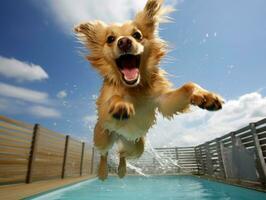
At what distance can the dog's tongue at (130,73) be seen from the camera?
206 centimetres

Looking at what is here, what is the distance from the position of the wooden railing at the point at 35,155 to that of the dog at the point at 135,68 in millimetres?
4577

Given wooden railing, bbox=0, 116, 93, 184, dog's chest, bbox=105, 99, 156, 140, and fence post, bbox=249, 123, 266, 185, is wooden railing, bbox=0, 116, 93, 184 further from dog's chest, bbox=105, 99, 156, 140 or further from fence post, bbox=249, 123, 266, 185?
fence post, bbox=249, 123, 266, 185

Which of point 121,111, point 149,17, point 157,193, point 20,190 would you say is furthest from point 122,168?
point 157,193

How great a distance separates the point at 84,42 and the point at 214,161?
34.0 ft

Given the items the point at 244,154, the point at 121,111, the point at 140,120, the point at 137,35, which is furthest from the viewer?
the point at 244,154

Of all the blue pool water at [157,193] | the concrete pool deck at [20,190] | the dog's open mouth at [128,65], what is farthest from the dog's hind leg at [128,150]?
the blue pool water at [157,193]

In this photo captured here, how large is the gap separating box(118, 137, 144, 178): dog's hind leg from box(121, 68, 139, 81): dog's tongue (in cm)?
113

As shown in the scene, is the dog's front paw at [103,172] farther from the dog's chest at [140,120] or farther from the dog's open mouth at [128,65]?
the dog's open mouth at [128,65]

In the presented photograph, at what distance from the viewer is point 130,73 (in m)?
2.12

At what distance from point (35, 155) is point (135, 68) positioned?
6.55 meters

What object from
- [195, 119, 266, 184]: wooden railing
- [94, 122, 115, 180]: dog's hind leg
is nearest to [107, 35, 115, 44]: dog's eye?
[94, 122, 115, 180]: dog's hind leg

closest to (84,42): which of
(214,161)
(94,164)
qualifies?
(214,161)

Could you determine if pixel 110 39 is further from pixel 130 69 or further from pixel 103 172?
pixel 103 172

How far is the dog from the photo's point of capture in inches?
86.6
